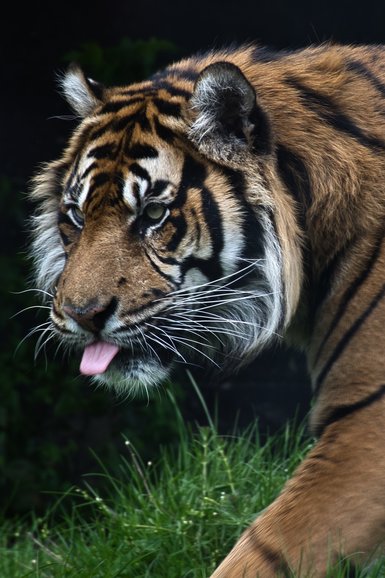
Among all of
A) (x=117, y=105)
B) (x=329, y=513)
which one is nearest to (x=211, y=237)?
(x=117, y=105)

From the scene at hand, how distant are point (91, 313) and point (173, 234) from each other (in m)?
0.26

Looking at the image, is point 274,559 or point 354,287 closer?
point 274,559

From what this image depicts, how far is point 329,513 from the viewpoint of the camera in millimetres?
2564

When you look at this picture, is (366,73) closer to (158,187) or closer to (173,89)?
(173,89)

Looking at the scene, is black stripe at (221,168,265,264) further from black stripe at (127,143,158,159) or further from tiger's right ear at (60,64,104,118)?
tiger's right ear at (60,64,104,118)

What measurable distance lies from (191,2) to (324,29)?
60cm

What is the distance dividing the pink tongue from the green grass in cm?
48

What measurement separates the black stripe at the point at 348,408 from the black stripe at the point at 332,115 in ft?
1.90

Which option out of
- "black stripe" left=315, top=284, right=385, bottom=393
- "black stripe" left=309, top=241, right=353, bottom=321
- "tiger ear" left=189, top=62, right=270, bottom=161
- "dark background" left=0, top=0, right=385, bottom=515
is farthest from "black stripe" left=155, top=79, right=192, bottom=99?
"dark background" left=0, top=0, right=385, bottom=515

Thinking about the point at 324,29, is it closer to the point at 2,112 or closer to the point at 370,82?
the point at 2,112

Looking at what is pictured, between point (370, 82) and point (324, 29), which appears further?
point (324, 29)

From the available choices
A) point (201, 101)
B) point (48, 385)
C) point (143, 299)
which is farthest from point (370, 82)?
point (48, 385)

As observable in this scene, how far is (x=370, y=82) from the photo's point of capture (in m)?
2.93

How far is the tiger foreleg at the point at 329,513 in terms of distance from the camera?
255 cm
